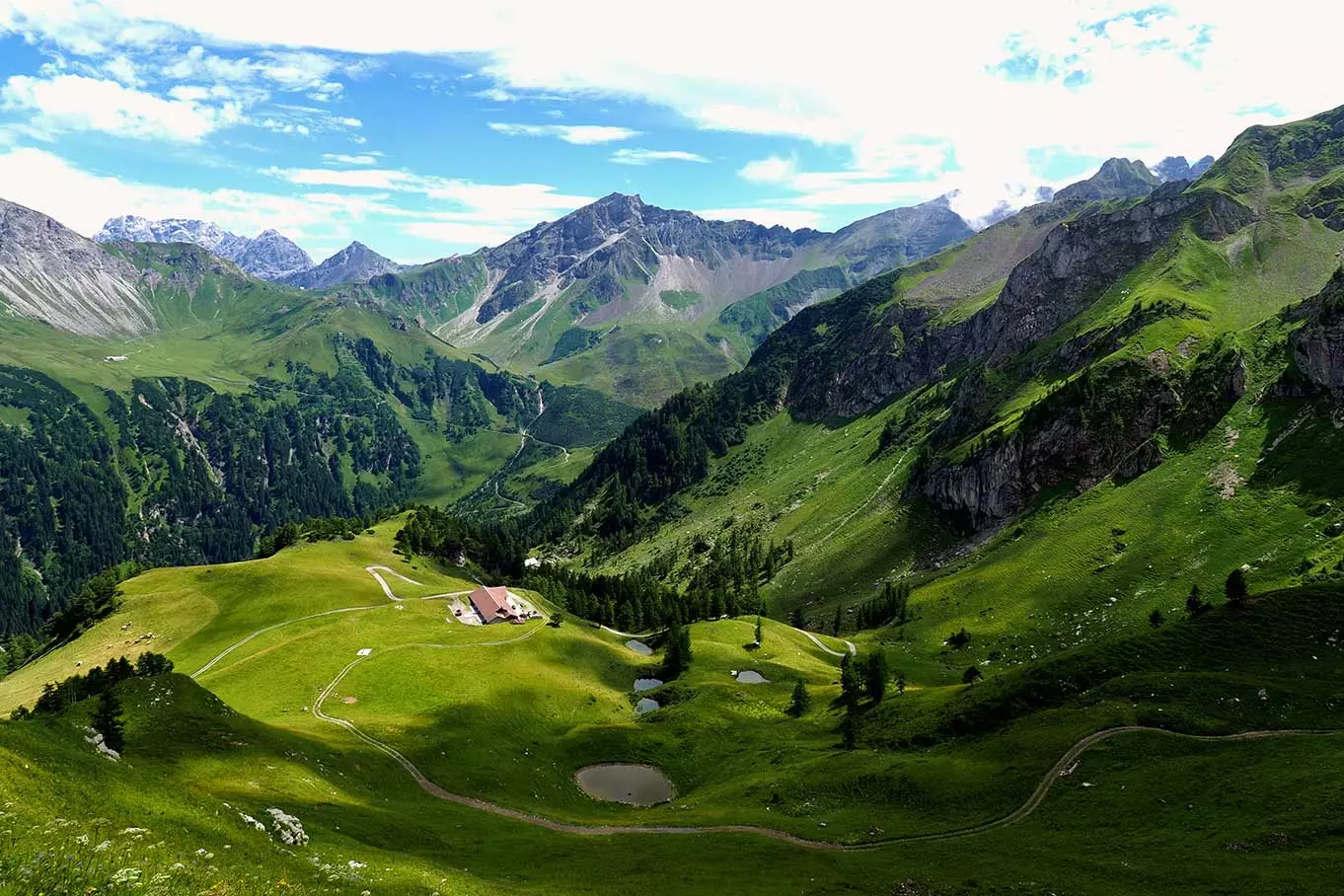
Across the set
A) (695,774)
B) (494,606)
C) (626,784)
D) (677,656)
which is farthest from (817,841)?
(494,606)

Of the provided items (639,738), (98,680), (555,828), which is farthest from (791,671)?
(98,680)

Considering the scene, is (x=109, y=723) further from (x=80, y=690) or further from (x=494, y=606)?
(x=494, y=606)

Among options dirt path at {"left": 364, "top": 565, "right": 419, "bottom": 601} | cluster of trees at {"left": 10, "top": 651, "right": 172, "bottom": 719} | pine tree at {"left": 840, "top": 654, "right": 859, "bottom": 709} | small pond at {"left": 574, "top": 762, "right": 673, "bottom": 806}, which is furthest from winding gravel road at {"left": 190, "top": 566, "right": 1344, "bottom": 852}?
dirt path at {"left": 364, "top": 565, "right": 419, "bottom": 601}

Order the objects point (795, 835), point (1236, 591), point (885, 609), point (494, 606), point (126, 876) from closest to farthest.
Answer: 1. point (126, 876)
2. point (795, 835)
3. point (1236, 591)
4. point (494, 606)
5. point (885, 609)

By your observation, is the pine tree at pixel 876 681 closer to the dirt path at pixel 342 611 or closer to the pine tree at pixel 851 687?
the pine tree at pixel 851 687

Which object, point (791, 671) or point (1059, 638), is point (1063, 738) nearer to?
point (791, 671)

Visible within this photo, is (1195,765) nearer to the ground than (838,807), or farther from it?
farther from it
